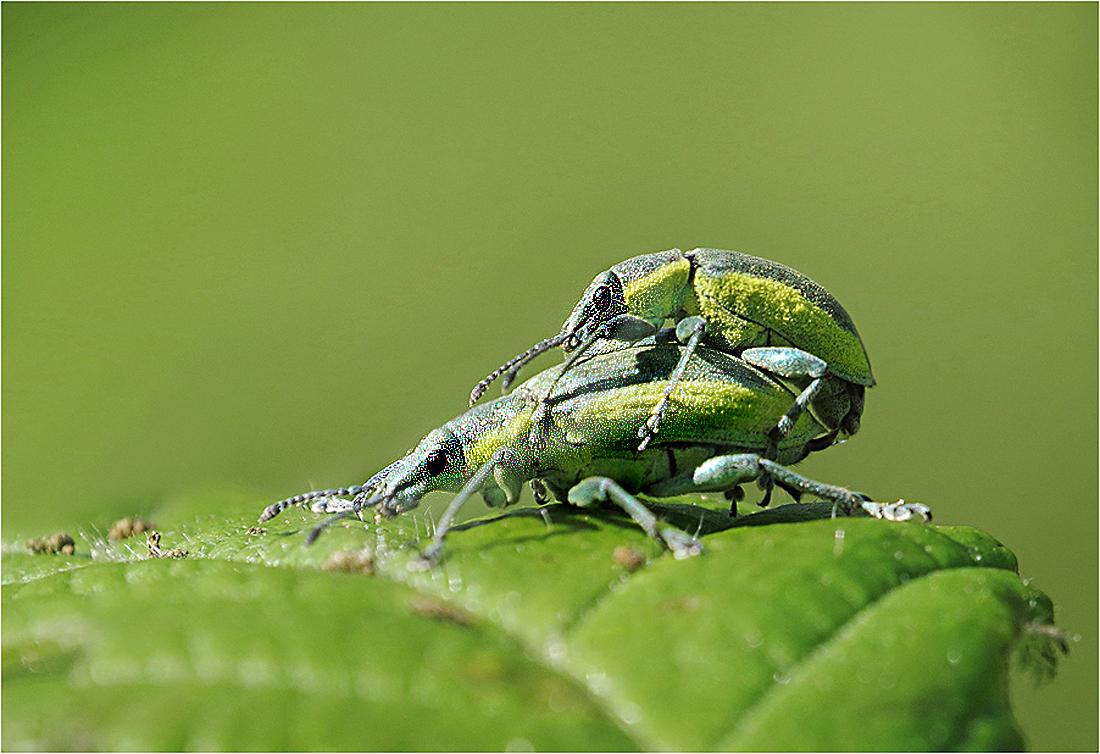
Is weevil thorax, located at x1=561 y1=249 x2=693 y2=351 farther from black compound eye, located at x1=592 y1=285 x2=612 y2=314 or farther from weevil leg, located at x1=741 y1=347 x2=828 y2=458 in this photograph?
weevil leg, located at x1=741 y1=347 x2=828 y2=458

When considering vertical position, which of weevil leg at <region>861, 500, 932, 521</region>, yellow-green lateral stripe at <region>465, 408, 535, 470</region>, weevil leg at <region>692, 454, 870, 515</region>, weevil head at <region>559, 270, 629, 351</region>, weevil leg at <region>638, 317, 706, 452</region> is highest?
weevil head at <region>559, 270, 629, 351</region>

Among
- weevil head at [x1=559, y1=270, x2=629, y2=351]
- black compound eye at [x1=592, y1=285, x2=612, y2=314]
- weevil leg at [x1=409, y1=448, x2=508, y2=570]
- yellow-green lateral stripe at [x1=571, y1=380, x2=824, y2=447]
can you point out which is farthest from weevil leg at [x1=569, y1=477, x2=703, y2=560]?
black compound eye at [x1=592, y1=285, x2=612, y2=314]

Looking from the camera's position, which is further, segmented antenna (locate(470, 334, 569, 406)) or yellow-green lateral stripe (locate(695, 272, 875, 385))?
yellow-green lateral stripe (locate(695, 272, 875, 385))

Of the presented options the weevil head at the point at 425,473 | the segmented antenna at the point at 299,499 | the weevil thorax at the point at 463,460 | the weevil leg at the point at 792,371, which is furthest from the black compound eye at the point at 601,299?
the segmented antenna at the point at 299,499

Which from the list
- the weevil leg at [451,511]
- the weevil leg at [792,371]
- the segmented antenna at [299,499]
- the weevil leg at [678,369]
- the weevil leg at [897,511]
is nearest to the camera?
the weevil leg at [451,511]

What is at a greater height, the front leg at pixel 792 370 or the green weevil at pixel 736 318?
the green weevil at pixel 736 318

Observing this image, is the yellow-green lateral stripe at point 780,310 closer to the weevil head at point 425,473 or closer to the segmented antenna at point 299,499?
the weevil head at point 425,473

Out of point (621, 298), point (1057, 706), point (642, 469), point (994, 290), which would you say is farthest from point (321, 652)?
point (994, 290)

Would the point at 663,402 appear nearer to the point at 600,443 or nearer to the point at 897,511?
the point at 600,443
